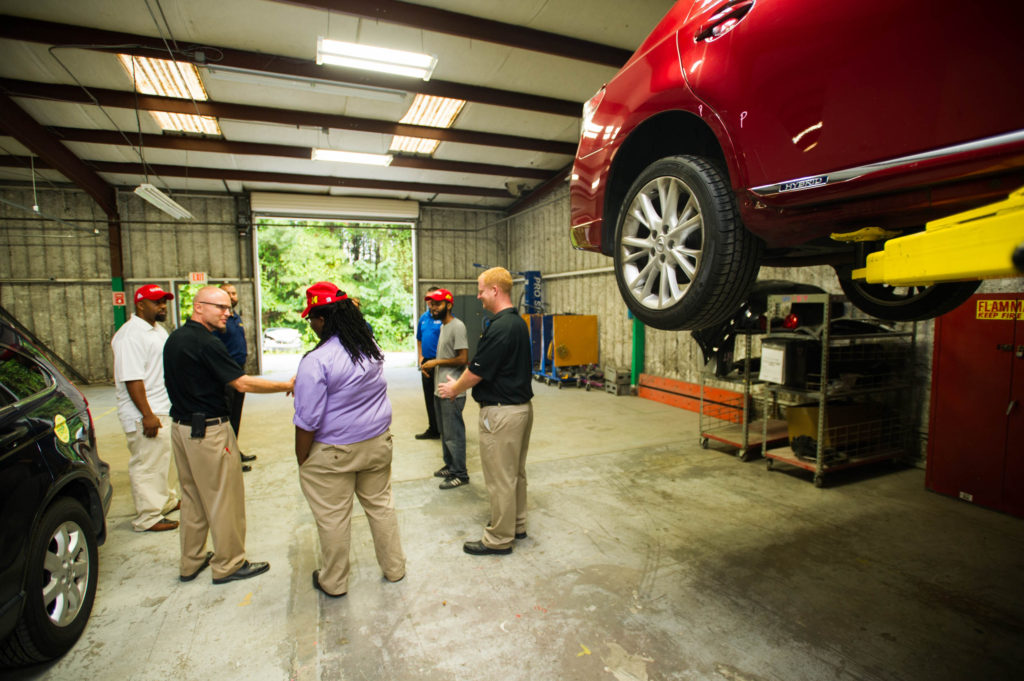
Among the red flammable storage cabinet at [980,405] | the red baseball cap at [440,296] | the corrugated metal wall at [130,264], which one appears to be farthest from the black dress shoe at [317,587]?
the corrugated metal wall at [130,264]

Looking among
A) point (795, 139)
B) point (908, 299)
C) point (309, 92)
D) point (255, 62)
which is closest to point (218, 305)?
point (795, 139)

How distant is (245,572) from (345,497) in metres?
0.86

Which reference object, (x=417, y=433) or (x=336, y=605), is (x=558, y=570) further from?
(x=417, y=433)

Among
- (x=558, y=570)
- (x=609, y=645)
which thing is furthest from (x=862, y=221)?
(x=558, y=570)

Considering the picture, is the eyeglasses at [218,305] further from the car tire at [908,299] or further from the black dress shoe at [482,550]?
the car tire at [908,299]

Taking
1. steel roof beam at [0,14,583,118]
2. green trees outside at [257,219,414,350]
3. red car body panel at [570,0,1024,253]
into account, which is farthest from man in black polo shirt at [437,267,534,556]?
green trees outside at [257,219,414,350]

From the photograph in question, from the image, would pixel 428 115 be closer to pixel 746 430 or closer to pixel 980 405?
pixel 746 430

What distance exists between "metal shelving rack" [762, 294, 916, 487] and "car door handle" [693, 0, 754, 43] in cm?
292

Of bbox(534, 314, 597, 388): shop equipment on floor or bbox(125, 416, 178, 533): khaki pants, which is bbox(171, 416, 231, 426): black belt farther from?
bbox(534, 314, 597, 388): shop equipment on floor

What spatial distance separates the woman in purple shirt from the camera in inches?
89.3

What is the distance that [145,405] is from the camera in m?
3.06

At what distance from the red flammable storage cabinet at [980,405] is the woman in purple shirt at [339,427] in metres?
4.29

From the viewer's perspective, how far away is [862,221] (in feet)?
4.81

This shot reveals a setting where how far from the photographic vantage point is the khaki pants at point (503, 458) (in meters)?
2.79
